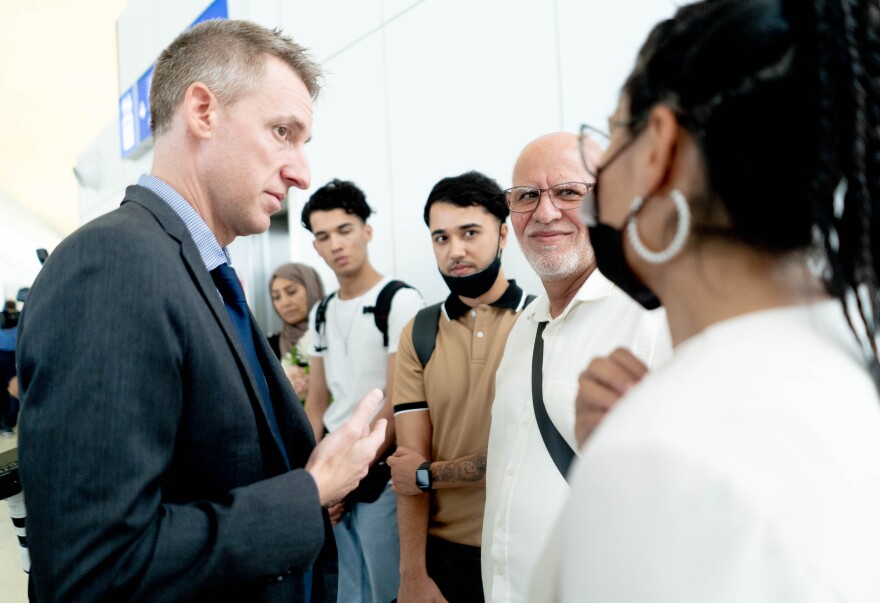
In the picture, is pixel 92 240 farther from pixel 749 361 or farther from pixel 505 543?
pixel 505 543

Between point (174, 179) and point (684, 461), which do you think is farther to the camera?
point (174, 179)

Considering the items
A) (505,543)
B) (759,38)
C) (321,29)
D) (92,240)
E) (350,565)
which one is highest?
(321,29)

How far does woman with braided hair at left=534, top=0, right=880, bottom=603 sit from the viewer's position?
464mm

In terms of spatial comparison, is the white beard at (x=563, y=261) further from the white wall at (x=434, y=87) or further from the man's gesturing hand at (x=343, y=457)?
the man's gesturing hand at (x=343, y=457)

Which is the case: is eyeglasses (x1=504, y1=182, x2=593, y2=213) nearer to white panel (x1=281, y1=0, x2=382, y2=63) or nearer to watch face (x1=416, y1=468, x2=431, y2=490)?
watch face (x1=416, y1=468, x2=431, y2=490)

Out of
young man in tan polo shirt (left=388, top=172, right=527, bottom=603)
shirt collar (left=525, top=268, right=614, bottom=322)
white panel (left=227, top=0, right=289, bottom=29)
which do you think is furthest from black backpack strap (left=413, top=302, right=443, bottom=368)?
white panel (left=227, top=0, right=289, bottom=29)

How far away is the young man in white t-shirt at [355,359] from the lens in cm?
245

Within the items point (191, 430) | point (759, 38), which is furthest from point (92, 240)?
point (759, 38)

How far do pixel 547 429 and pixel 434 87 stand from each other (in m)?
2.17

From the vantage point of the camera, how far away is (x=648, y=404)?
52cm

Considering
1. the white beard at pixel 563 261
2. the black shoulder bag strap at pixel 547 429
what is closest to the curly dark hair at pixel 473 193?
the white beard at pixel 563 261

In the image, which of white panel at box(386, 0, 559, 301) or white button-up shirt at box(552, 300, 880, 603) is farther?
white panel at box(386, 0, 559, 301)

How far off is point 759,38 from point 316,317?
2613 mm

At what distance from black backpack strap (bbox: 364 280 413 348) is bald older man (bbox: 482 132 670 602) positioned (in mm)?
1003
